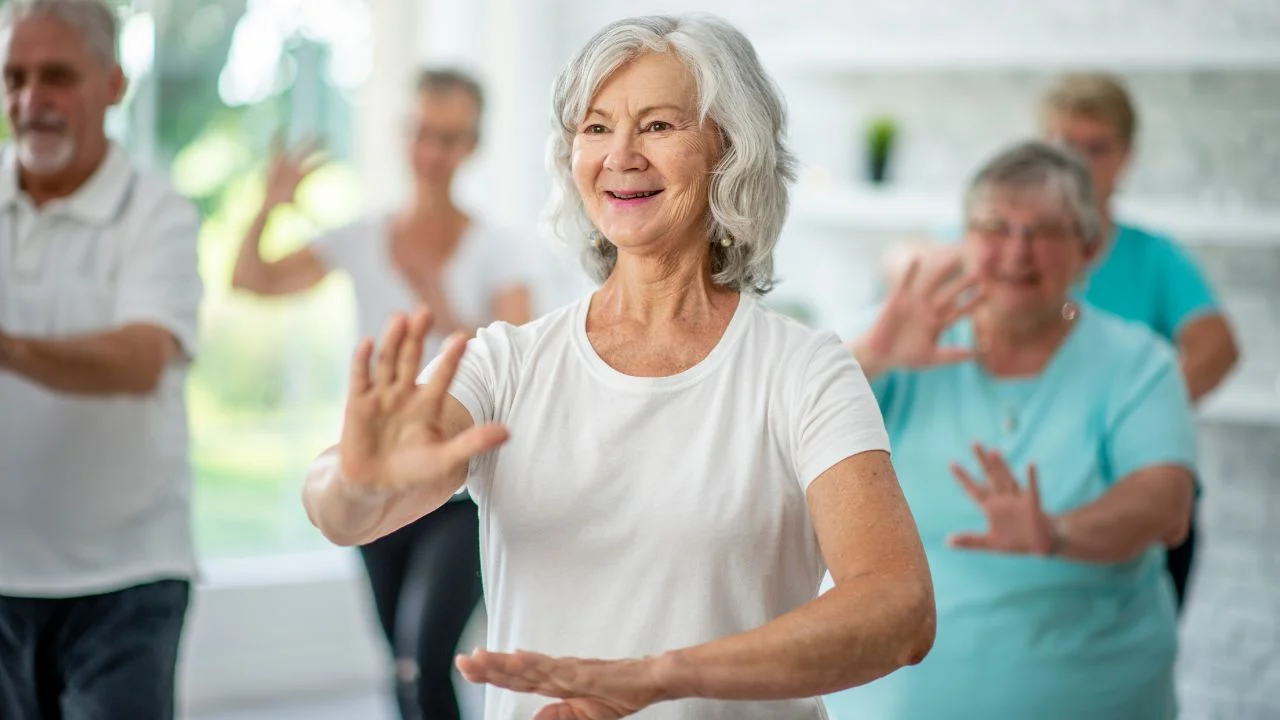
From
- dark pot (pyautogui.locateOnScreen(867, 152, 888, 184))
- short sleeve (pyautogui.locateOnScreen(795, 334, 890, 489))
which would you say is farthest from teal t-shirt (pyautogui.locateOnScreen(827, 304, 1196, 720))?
dark pot (pyautogui.locateOnScreen(867, 152, 888, 184))

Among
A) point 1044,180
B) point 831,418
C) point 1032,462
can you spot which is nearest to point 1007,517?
point 1032,462

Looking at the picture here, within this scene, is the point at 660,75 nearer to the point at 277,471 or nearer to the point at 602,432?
the point at 602,432

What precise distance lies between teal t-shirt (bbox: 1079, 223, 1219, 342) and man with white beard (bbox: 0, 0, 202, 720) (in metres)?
2.00

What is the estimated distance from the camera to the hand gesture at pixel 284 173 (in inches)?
125

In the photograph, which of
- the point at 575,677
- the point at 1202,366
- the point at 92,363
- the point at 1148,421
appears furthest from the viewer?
the point at 1202,366

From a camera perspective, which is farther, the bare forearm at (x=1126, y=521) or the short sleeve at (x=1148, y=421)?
the short sleeve at (x=1148, y=421)

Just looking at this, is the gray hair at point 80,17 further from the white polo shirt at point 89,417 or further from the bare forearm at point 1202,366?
the bare forearm at point 1202,366

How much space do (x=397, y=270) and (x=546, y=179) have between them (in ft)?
4.74

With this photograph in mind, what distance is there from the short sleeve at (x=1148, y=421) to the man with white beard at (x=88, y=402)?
59.6 inches

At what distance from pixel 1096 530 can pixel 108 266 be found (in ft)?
5.24

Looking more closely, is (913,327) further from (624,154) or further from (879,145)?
(879,145)

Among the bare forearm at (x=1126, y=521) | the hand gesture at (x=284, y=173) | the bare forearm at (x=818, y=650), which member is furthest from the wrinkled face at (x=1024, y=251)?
the hand gesture at (x=284, y=173)

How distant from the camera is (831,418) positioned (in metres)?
1.42

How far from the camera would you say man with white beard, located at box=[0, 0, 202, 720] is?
211cm
